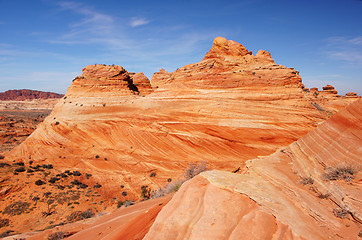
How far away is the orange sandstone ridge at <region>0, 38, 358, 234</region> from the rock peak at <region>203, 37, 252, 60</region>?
0.11 meters

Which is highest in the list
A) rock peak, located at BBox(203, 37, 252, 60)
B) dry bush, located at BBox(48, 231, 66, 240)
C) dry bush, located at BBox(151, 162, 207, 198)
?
rock peak, located at BBox(203, 37, 252, 60)

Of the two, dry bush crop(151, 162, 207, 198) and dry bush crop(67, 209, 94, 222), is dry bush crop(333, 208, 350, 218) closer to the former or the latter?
dry bush crop(151, 162, 207, 198)

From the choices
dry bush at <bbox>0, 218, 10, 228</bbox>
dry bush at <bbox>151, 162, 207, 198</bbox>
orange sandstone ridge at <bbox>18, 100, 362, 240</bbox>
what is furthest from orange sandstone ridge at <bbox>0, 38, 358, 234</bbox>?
orange sandstone ridge at <bbox>18, 100, 362, 240</bbox>

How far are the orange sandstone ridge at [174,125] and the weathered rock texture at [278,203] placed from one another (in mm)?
7340

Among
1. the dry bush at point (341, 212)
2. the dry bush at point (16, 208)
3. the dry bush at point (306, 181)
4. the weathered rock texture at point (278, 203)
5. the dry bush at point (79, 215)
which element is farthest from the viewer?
the dry bush at point (16, 208)

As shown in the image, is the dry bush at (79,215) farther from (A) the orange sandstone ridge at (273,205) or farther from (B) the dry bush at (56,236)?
Result: (B) the dry bush at (56,236)

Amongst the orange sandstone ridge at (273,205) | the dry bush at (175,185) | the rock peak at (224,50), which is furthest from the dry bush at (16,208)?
the rock peak at (224,50)

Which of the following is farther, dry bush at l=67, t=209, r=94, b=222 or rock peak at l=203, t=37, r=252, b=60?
rock peak at l=203, t=37, r=252, b=60

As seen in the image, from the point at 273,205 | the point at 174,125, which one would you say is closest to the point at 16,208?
the point at 174,125

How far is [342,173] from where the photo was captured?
533 centimetres

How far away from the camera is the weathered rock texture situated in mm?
3611

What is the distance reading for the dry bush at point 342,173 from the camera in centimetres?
521

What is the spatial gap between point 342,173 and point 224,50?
17274mm

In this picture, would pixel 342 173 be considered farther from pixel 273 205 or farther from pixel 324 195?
pixel 273 205
